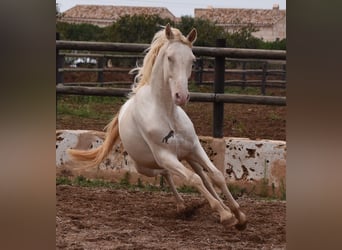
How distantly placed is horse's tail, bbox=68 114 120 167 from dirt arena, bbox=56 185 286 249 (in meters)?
0.24

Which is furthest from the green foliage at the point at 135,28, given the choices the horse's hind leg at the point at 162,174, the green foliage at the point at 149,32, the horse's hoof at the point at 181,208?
the horse's hoof at the point at 181,208

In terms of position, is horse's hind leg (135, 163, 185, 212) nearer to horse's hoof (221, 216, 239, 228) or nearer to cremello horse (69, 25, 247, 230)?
cremello horse (69, 25, 247, 230)

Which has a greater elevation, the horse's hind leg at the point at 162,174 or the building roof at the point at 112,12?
the building roof at the point at 112,12

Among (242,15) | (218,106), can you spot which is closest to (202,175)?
(218,106)

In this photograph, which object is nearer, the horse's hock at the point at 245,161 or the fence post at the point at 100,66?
the horse's hock at the point at 245,161

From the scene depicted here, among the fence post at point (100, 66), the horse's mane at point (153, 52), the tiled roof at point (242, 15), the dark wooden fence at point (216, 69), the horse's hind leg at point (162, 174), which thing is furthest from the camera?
the fence post at point (100, 66)

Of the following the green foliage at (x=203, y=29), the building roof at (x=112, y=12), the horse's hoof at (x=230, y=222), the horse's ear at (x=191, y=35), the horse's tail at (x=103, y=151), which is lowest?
the horse's hoof at (x=230, y=222)

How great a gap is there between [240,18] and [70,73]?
5.54 ft

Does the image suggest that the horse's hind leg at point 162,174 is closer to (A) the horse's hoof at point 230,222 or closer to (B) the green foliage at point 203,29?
(A) the horse's hoof at point 230,222

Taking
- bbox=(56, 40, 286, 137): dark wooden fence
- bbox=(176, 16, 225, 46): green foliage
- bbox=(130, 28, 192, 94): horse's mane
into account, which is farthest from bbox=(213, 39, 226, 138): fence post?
bbox=(130, 28, 192, 94): horse's mane

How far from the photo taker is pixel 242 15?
6.89ft

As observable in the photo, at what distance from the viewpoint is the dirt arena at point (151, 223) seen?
2.41 meters
